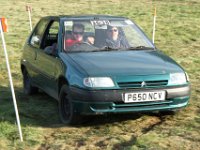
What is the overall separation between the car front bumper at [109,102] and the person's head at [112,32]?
1.45 metres

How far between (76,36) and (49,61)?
0.57 m

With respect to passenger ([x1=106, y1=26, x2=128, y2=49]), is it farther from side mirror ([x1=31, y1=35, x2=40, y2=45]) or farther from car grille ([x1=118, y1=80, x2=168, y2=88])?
side mirror ([x1=31, y1=35, x2=40, y2=45])

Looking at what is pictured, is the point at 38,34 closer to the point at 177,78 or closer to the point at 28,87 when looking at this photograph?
the point at 28,87

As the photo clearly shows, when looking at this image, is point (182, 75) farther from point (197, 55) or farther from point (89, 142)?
point (197, 55)

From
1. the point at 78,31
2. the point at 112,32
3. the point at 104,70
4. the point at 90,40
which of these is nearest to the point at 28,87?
the point at 78,31

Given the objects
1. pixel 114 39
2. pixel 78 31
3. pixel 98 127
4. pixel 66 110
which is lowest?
pixel 98 127

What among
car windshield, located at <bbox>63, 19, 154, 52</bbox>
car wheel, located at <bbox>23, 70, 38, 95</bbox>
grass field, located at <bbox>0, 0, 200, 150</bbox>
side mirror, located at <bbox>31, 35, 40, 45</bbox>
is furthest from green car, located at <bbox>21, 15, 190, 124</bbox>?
car wheel, located at <bbox>23, 70, 38, 95</bbox>

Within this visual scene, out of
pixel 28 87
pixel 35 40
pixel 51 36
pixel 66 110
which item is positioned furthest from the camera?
pixel 28 87

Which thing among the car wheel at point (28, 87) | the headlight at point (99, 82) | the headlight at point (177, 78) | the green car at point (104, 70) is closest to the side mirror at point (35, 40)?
the green car at point (104, 70)

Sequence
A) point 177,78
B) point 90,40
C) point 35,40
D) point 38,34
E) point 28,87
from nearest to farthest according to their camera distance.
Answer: point 177,78 → point 90,40 → point 35,40 → point 38,34 → point 28,87

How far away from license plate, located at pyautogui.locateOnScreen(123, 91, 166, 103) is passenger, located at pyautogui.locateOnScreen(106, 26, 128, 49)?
1313 mm

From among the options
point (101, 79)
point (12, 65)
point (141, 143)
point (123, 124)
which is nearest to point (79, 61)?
point (101, 79)

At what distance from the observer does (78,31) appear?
7836 millimetres

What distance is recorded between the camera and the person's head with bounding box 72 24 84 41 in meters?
7.76
